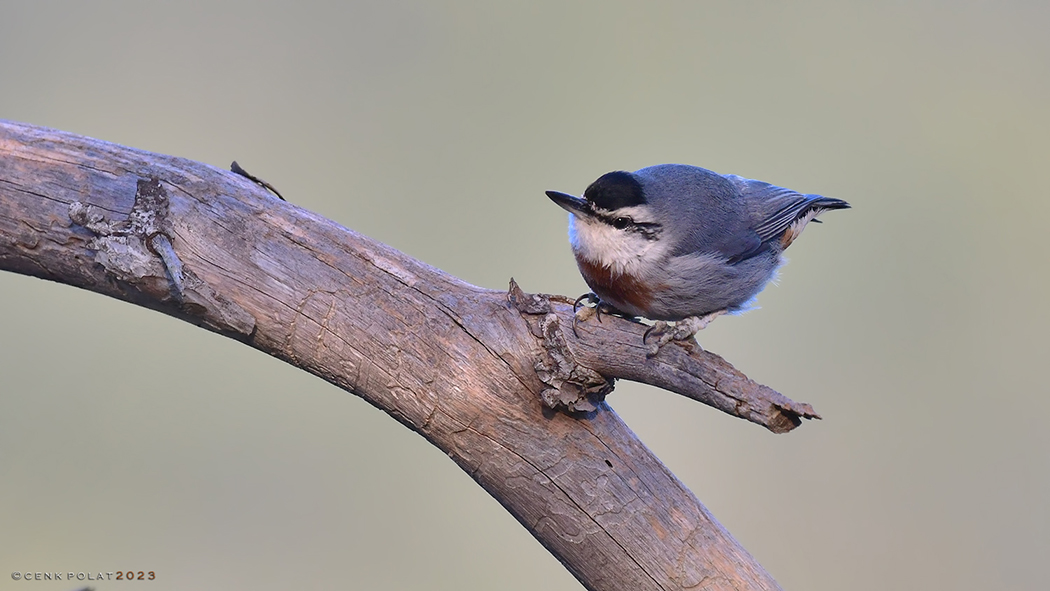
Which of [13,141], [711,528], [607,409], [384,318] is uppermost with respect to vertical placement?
[13,141]

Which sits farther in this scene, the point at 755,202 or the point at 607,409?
the point at 755,202

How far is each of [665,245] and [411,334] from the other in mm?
677

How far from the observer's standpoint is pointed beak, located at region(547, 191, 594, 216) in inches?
78.2

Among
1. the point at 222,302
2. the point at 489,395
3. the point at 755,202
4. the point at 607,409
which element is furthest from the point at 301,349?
the point at 755,202

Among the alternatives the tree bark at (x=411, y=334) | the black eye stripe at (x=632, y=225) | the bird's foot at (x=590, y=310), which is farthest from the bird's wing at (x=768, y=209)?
the tree bark at (x=411, y=334)

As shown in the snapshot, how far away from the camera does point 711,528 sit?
6.20 ft

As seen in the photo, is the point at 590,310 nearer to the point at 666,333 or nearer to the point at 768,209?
the point at 666,333

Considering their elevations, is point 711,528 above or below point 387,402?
below

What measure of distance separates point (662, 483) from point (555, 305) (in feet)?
1.60

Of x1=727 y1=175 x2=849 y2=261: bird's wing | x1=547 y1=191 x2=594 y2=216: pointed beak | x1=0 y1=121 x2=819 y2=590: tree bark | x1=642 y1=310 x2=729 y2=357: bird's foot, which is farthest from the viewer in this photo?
x1=727 y1=175 x2=849 y2=261: bird's wing

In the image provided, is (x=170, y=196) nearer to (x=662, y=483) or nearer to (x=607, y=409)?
(x=607, y=409)

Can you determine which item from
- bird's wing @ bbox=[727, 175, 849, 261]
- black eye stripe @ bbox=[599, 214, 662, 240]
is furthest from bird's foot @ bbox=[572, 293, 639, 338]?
bird's wing @ bbox=[727, 175, 849, 261]

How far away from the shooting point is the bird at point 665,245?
2010 mm

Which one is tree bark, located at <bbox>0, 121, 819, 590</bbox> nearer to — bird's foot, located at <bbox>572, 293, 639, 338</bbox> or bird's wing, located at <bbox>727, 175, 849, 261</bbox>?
bird's foot, located at <bbox>572, 293, 639, 338</bbox>
